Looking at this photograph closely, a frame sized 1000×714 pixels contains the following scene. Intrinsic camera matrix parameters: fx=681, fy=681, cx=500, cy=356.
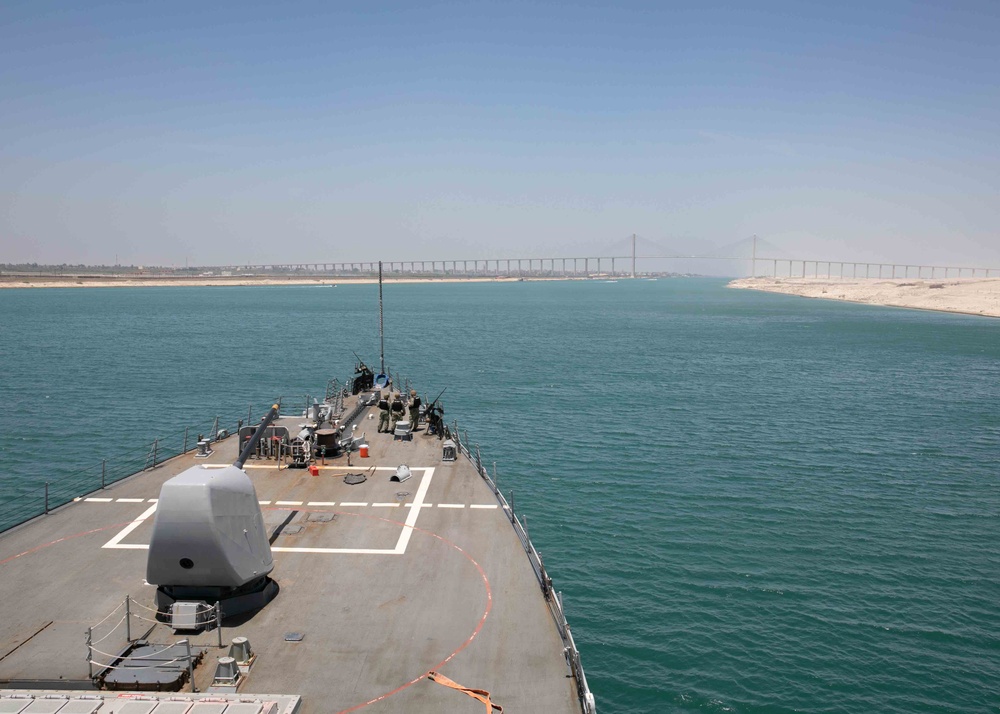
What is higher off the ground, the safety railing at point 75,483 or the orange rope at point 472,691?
the orange rope at point 472,691

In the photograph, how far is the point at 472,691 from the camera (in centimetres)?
1430

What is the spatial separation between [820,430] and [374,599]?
4650cm

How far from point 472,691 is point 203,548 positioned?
7.24 m

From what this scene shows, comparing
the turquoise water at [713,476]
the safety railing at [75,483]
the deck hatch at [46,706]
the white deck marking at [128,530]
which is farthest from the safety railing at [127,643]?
the safety railing at [75,483]

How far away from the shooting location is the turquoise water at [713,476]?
23.3 meters

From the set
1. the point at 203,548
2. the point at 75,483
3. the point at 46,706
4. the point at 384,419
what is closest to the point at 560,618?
the point at 203,548

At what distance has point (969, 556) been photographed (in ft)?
103

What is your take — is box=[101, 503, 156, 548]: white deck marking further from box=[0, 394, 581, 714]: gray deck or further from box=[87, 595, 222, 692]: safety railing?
box=[87, 595, 222, 692]: safety railing

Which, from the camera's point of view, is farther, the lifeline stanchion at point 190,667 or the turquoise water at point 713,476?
the turquoise water at point 713,476

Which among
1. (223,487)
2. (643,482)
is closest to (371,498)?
(223,487)

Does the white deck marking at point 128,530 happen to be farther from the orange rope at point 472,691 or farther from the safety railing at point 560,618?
the safety railing at point 560,618

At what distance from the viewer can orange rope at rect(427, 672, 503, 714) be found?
13.8 metres

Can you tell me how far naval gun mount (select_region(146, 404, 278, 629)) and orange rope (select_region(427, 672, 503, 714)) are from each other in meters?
5.63

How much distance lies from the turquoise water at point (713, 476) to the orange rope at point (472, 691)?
8.32 meters
